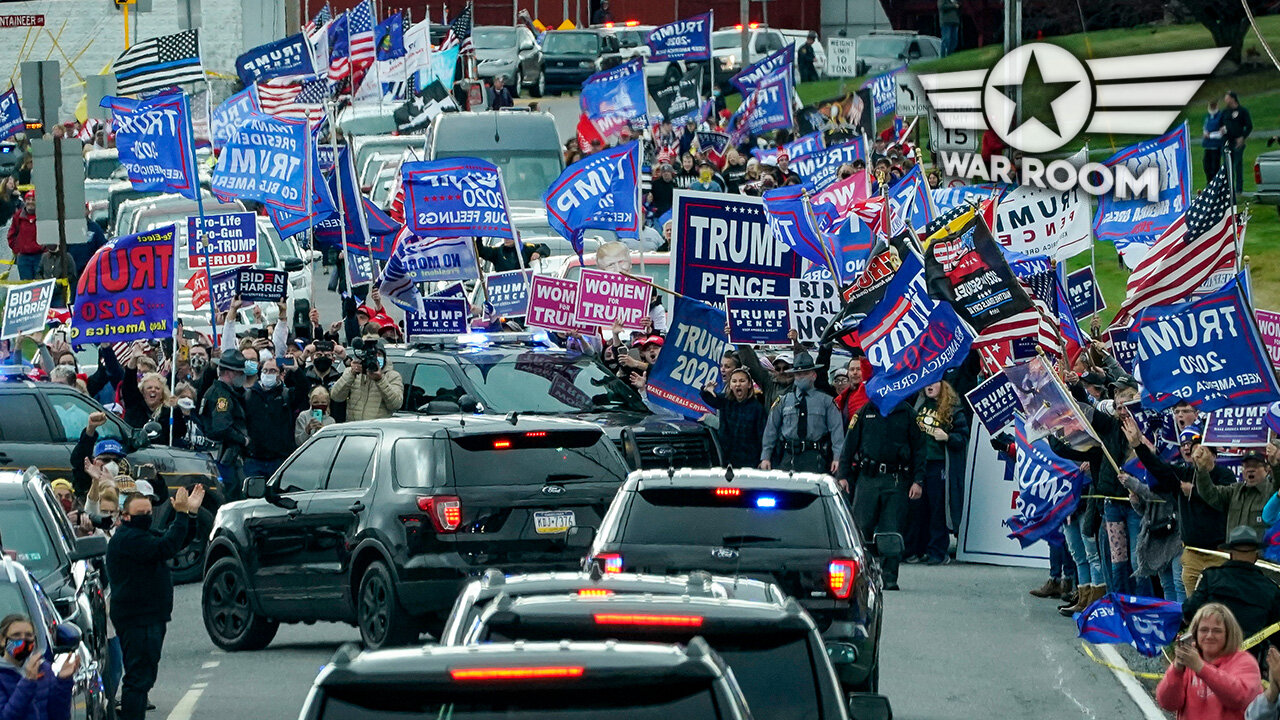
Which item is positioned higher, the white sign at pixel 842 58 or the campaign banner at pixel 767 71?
the white sign at pixel 842 58

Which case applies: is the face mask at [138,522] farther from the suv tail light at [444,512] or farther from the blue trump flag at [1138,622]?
the blue trump flag at [1138,622]

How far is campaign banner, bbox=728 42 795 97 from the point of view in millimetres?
41938

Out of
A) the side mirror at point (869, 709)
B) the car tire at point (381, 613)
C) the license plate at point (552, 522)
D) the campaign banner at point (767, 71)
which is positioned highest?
the campaign banner at point (767, 71)

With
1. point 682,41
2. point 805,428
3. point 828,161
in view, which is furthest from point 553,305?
point 682,41

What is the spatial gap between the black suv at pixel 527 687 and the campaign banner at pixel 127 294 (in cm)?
1709

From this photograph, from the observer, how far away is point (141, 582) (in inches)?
488

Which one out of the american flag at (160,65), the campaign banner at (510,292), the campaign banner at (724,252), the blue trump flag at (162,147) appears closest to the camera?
the campaign banner at (724,252)

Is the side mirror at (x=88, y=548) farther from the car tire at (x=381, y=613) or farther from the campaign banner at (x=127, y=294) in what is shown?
the campaign banner at (x=127, y=294)

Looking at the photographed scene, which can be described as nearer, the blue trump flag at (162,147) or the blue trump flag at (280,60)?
the blue trump flag at (162,147)

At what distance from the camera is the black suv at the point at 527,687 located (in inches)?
222

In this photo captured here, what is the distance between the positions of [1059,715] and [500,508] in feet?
11.5

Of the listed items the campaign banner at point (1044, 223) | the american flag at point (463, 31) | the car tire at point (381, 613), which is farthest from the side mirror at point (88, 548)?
the american flag at point (463, 31)

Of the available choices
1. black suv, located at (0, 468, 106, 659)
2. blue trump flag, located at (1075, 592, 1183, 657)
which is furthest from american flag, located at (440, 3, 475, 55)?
blue trump flag, located at (1075, 592, 1183, 657)

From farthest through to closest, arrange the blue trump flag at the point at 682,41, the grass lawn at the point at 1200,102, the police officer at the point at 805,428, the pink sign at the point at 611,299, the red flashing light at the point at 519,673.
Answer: the blue trump flag at the point at 682,41 → the pink sign at the point at 611,299 → the police officer at the point at 805,428 → the grass lawn at the point at 1200,102 → the red flashing light at the point at 519,673
